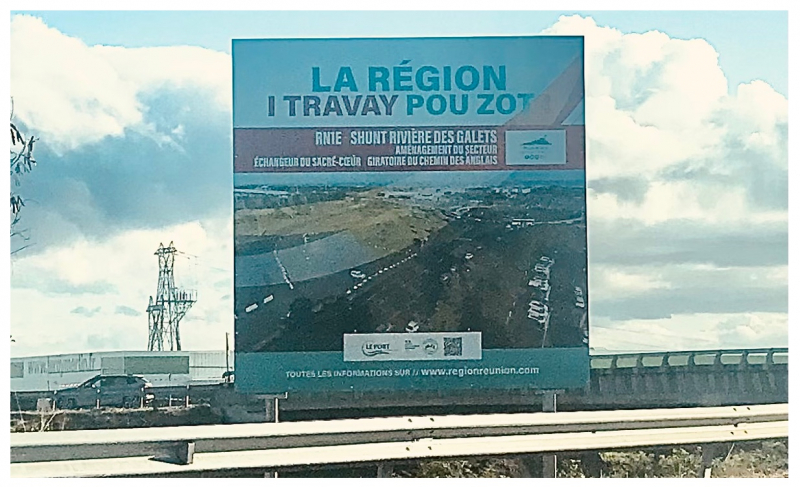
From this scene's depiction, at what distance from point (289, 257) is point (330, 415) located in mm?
596

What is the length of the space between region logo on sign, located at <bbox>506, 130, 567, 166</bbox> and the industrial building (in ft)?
4.17

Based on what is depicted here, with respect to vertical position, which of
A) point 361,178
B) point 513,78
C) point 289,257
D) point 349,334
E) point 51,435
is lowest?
point 51,435

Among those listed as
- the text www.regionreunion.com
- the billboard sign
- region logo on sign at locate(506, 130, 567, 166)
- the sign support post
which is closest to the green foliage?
the billboard sign

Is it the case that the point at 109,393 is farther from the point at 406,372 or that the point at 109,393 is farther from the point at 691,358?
the point at 691,358

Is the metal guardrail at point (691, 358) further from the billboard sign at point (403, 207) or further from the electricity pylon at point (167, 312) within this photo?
the electricity pylon at point (167, 312)

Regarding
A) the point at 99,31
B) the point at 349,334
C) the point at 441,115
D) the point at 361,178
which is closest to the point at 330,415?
the point at 349,334

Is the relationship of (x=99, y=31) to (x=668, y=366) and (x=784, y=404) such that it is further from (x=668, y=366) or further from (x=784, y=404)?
(x=784, y=404)

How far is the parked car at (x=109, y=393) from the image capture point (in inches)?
158

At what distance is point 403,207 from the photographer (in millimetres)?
4016

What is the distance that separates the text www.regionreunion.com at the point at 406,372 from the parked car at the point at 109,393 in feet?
1.76

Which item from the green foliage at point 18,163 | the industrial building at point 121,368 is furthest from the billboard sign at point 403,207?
the green foliage at point 18,163

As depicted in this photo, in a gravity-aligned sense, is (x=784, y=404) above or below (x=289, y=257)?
below

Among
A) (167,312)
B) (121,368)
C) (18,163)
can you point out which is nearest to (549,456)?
(167,312)

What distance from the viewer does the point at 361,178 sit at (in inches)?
158
